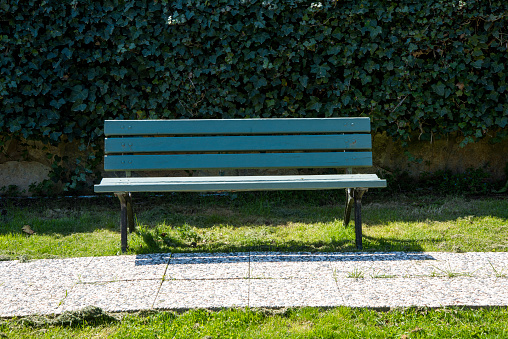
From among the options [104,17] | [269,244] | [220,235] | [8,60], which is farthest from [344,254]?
[8,60]

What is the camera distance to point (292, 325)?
2555 millimetres

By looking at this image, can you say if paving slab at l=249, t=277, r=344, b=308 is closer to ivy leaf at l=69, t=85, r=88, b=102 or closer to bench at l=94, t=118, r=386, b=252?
bench at l=94, t=118, r=386, b=252

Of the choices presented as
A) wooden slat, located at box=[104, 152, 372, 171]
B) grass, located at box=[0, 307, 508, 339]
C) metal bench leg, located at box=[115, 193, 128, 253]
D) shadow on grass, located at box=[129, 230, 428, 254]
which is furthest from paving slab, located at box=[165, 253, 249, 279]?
wooden slat, located at box=[104, 152, 372, 171]

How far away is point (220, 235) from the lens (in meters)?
4.15

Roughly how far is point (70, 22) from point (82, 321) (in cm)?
329

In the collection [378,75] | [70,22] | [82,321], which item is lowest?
[82,321]

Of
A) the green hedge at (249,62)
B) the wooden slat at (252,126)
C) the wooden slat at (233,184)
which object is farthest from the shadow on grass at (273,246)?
the green hedge at (249,62)

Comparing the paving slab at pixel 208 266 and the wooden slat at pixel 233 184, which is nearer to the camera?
the paving slab at pixel 208 266

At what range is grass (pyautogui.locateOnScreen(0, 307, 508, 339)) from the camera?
→ 2461 mm

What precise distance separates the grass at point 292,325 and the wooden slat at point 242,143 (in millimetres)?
1634

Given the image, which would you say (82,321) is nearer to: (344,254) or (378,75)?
(344,254)

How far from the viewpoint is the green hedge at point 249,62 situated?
4.92 m

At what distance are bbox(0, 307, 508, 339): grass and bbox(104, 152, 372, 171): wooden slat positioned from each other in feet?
5.03

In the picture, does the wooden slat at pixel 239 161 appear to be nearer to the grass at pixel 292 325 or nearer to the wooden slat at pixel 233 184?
the wooden slat at pixel 233 184
